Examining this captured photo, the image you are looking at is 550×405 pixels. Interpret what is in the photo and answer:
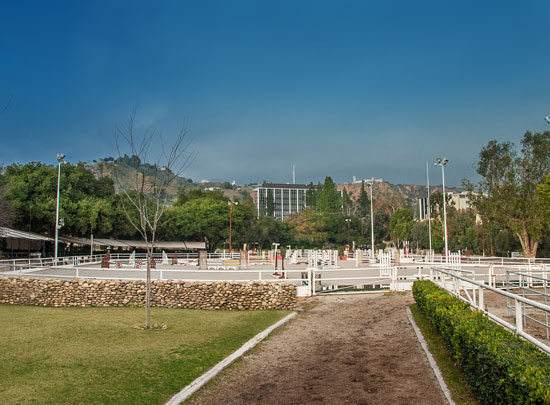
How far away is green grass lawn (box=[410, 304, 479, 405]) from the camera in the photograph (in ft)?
22.1

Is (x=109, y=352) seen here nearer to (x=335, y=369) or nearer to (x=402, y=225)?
(x=335, y=369)

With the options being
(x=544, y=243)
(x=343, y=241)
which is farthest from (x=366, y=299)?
(x=343, y=241)

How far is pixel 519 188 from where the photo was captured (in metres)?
48.9

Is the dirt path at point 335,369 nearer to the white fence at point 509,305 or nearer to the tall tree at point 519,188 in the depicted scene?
the white fence at point 509,305

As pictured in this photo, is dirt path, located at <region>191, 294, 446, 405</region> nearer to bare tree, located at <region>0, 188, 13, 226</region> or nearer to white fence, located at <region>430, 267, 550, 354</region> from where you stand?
white fence, located at <region>430, 267, 550, 354</region>

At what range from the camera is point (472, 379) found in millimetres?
6617

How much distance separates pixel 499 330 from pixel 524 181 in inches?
1869

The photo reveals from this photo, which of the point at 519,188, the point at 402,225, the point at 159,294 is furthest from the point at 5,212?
the point at 402,225

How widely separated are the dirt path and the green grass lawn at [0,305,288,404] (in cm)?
83

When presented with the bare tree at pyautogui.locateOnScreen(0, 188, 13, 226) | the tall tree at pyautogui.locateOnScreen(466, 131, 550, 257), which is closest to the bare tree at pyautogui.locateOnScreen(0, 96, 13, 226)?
the bare tree at pyautogui.locateOnScreen(0, 188, 13, 226)

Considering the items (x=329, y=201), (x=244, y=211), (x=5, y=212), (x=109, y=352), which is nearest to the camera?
(x=109, y=352)

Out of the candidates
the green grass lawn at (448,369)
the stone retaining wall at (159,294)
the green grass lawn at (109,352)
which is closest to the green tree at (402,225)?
the stone retaining wall at (159,294)

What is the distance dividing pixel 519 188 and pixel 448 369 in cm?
4648

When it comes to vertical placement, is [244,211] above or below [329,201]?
below
